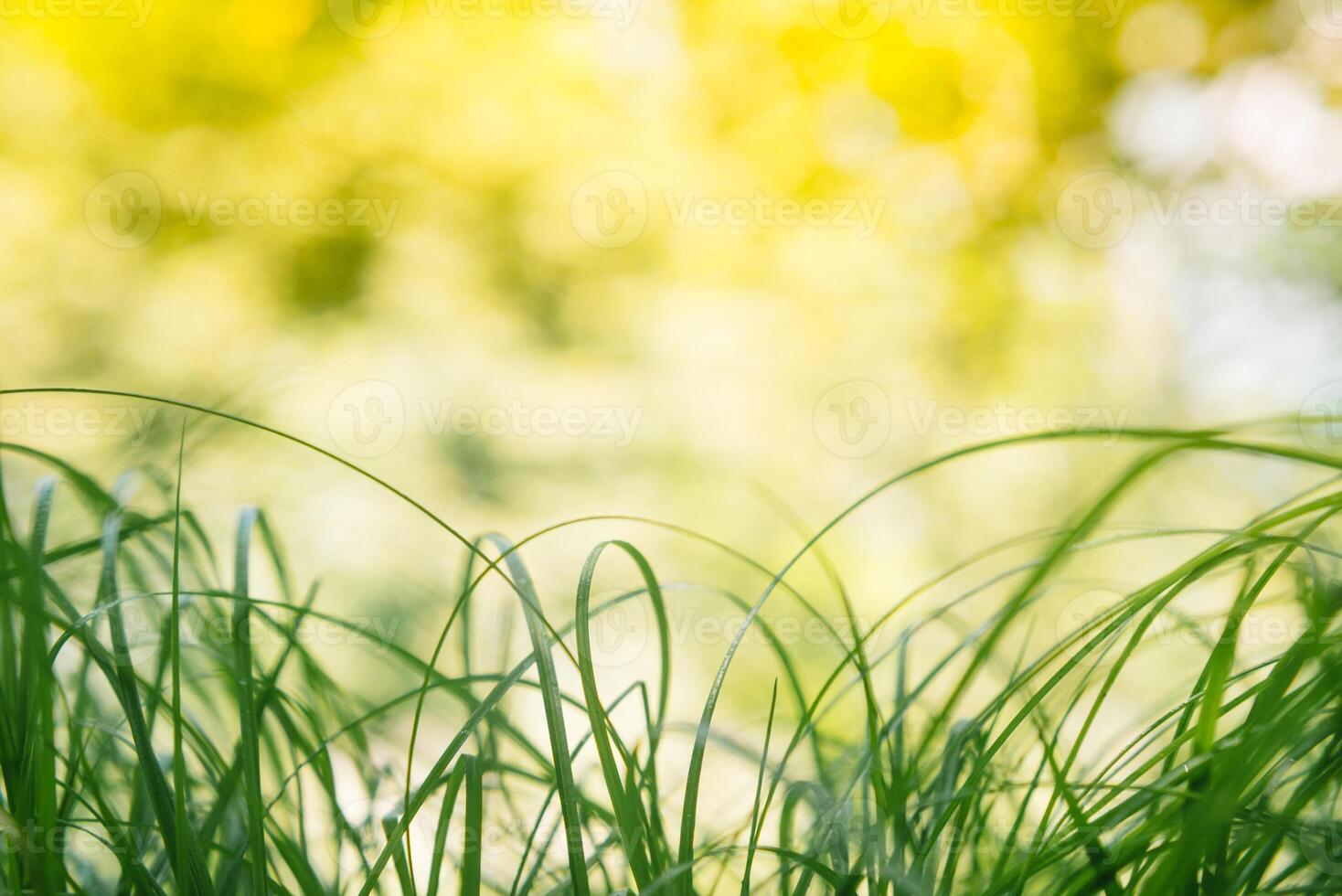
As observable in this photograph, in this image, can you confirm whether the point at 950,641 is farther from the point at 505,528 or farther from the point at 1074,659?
the point at 1074,659

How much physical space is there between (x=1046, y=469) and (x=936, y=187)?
63 centimetres

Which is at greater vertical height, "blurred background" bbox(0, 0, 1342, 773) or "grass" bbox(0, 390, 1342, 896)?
"blurred background" bbox(0, 0, 1342, 773)

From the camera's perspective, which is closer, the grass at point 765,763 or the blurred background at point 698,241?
the grass at point 765,763

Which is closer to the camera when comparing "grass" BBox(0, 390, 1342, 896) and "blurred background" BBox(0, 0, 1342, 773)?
"grass" BBox(0, 390, 1342, 896)

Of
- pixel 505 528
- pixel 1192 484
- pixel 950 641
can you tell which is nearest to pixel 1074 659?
pixel 505 528

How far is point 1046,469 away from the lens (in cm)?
173

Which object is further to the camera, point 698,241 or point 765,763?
point 698,241

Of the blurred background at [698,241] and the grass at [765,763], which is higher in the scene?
the blurred background at [698,241]

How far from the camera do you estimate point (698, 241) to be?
1815 millimetres

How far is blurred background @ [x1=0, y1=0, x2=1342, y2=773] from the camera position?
158cm

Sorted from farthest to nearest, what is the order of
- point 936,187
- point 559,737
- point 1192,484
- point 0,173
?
point 936,187 < point 1192,484 < point 0,173 < point 559,737

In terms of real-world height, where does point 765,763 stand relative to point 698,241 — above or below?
below

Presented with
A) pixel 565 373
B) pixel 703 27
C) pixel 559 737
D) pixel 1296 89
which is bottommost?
pixel 559 737

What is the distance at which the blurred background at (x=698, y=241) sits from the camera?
1.58 metres
